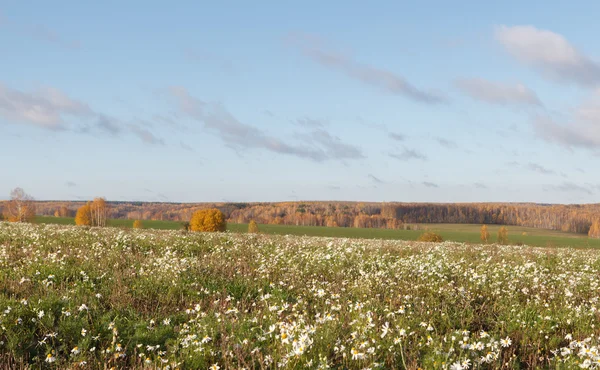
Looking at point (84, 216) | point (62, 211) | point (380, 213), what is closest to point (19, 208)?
point (84, 216)

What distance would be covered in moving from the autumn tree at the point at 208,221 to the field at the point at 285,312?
73115mm

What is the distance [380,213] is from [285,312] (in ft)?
534

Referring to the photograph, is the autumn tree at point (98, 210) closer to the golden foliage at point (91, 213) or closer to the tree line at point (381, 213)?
the golden foliage at point (91, 213)

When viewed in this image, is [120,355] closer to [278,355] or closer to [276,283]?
[278,355]

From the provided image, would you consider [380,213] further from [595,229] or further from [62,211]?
[62,211]

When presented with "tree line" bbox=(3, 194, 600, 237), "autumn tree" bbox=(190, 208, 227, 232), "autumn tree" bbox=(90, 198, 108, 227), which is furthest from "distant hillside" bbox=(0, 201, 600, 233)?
"autumn tree" bbox=(190, 208, 227, 232)

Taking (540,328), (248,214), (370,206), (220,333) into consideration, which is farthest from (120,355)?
(370,206)

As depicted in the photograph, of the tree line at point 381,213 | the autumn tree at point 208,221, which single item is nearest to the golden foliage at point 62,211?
the tree line at point 381,213

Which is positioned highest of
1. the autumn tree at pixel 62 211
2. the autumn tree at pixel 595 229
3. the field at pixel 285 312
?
the field at pixel 285 312

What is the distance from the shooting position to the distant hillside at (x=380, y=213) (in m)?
158

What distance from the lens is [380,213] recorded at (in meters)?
168

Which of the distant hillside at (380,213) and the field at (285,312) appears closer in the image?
the field at (285,312)

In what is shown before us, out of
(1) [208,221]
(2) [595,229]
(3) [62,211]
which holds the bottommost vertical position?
(2) [595,229]

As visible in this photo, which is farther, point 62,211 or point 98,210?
point 62,211
